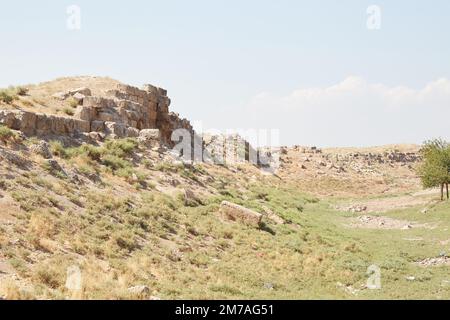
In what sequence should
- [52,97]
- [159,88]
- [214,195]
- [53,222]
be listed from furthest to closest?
1. [159,88]
2. [52,97]
3. [214,195]
4. [53,222]

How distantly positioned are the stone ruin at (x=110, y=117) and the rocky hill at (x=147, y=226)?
11cm

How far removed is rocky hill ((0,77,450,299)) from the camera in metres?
13.9

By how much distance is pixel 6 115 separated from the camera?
2569cm

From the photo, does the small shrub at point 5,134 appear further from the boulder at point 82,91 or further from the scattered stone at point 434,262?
the scattered stone at point 434,262

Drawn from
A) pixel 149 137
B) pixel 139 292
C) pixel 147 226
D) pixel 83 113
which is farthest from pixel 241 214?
pixel 83 113

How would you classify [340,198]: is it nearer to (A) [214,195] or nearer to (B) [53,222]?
(A) [214,195]

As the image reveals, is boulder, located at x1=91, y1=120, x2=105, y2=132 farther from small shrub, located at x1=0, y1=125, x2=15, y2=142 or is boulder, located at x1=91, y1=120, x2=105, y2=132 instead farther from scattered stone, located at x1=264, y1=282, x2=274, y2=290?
scattered stone, located at x1=264, y1=282, x2=274, y2=290

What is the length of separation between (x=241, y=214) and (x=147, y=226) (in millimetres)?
6318

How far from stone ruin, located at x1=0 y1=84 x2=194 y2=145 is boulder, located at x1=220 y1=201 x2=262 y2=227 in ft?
38.9

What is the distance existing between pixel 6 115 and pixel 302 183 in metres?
43.0

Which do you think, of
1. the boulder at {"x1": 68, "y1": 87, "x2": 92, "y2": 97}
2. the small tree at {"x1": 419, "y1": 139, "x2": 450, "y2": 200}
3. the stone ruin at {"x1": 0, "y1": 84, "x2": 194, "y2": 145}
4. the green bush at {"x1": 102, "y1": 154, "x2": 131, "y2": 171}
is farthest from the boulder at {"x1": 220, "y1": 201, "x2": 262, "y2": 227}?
the small tree at {"x1": 419, "y1": 139, "x2": 450, "y2": 200}

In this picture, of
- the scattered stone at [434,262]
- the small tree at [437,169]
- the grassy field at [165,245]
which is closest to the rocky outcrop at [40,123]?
the grassy field at [165,245]

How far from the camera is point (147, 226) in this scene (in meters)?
19.9
